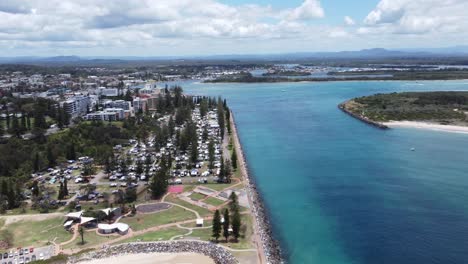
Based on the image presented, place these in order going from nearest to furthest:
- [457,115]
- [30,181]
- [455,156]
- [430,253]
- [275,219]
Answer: [430,253] < [275,219] < [30,181] < [455,156] < [457,115]

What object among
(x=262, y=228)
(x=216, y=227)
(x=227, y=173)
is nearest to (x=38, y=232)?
(x=216, y=227)

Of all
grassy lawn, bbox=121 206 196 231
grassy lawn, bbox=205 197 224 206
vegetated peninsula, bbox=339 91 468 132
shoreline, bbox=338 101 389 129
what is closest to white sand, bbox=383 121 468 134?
vegetated peninsula, bbox=339 91 468 132

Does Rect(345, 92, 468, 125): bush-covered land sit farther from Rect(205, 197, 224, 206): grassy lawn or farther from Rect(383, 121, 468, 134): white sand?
Rect(205, 197, 224, 206): grassy lawn

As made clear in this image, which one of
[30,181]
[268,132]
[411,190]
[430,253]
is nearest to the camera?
[430,253]

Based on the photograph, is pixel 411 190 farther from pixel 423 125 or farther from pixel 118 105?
pixel 118 105

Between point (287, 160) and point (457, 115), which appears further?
point (457, 115)

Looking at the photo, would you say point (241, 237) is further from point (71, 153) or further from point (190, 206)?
point (71, 153)

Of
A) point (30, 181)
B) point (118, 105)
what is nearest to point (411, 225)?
point (30, 181)

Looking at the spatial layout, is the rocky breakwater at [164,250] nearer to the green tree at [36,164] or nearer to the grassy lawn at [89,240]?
the grassy lawn at [89,240]
